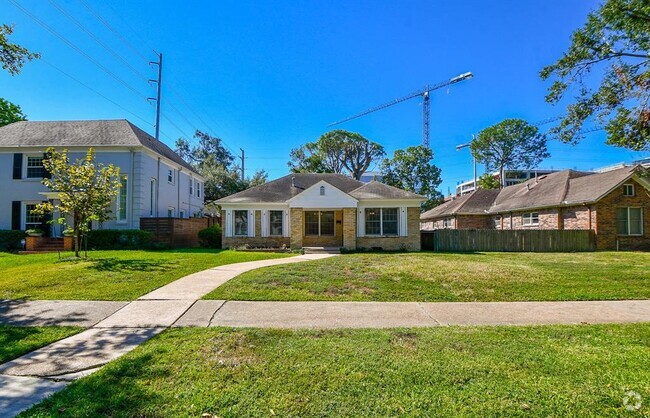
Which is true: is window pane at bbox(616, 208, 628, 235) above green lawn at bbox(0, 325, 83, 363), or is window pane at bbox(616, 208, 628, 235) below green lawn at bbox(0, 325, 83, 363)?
above

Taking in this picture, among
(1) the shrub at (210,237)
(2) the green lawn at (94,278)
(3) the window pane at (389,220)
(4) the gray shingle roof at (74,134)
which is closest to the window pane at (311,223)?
(3) the window pane at (389,220)

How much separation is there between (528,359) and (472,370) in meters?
0.86

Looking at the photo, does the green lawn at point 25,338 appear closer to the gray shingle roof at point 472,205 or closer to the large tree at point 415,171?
the gray shingle roof at point 472,205

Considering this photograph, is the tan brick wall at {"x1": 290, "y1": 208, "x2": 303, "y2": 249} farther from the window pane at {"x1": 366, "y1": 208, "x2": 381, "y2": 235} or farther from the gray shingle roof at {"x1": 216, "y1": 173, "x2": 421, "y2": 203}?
the window pane at {"x1": 366, "y1": 208, "x2": 381, "y2": 235}

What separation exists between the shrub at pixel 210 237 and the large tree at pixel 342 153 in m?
21.9

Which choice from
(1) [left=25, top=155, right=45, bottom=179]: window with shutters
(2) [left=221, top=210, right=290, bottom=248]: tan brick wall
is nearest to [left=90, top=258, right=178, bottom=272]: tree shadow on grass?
(2) [left=221, top=210, right=290, bottom=248]: tan brick wall

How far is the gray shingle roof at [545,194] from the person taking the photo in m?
20.2

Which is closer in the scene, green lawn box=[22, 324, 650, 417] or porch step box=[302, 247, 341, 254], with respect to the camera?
green lawn box=[22, 324, 650, 417]

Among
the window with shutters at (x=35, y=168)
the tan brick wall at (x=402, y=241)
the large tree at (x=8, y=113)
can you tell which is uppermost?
the large tree at (x=8, y=113)

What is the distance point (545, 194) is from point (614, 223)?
4693 millimetres

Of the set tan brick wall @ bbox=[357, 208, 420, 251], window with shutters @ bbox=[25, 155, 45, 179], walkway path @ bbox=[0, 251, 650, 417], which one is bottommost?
walkway path @ bbox=[0, 251, 650, 417]

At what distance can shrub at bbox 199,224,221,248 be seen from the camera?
20.1m

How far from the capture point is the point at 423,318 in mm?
5586

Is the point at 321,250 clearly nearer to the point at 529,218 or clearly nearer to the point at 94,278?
the point at 94,278
